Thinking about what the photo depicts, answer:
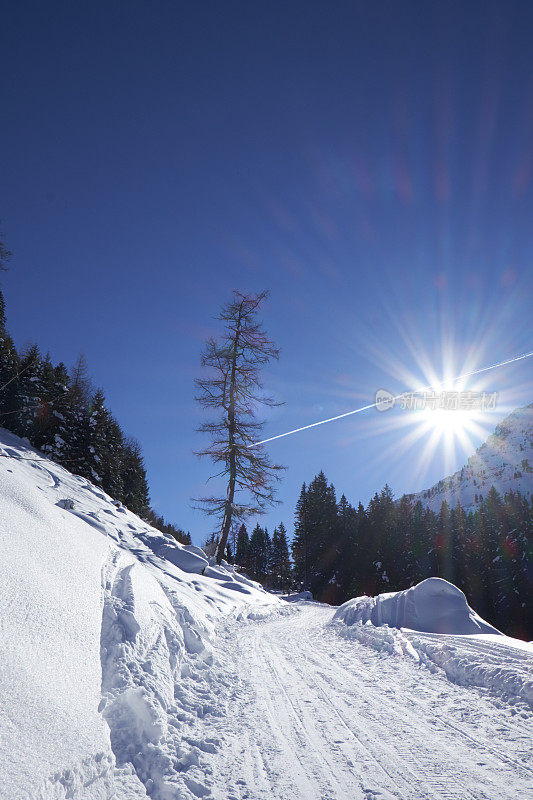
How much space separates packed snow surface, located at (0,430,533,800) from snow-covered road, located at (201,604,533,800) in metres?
0.02

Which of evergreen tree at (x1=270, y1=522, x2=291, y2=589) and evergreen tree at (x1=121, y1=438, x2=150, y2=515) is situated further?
evergreen tree at (x1=270, y1=522, x2=291, y2=589)

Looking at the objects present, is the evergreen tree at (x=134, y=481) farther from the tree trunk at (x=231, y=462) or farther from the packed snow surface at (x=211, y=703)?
the packed snow surface at (x=211, y=703)

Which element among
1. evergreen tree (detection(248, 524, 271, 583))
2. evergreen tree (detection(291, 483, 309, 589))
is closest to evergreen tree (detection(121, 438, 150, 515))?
evergreen tree (detection(291, 483, 309, 589))

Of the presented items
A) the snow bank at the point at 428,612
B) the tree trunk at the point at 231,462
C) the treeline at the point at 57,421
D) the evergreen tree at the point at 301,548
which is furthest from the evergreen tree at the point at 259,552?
the snow bank at the point at 428,612

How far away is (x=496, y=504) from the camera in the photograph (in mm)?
44344

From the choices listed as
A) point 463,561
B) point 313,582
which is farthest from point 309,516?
point 463,561

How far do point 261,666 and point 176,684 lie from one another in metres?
1.83

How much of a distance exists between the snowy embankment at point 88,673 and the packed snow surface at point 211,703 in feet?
0.05

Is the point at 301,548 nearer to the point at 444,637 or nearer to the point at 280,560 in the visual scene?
the point at 280,560

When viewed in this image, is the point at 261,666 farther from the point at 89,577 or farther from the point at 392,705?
the point at 89,577

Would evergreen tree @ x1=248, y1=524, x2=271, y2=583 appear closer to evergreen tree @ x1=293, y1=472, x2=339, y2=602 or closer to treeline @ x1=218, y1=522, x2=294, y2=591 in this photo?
treeline @ x1=218, y1=522, x2=294, y2=591

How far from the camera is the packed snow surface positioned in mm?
2583

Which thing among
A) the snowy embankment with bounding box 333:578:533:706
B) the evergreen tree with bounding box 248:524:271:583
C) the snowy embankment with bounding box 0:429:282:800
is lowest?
the snowy embankment with bounding box 0:429:282:800

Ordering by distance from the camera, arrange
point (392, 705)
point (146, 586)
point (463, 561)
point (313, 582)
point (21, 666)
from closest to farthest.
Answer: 1. point (21, 666)
2. point (392, 705)
3. point (146, 586)
4. point (463, 561)
5. point (313, 582)
